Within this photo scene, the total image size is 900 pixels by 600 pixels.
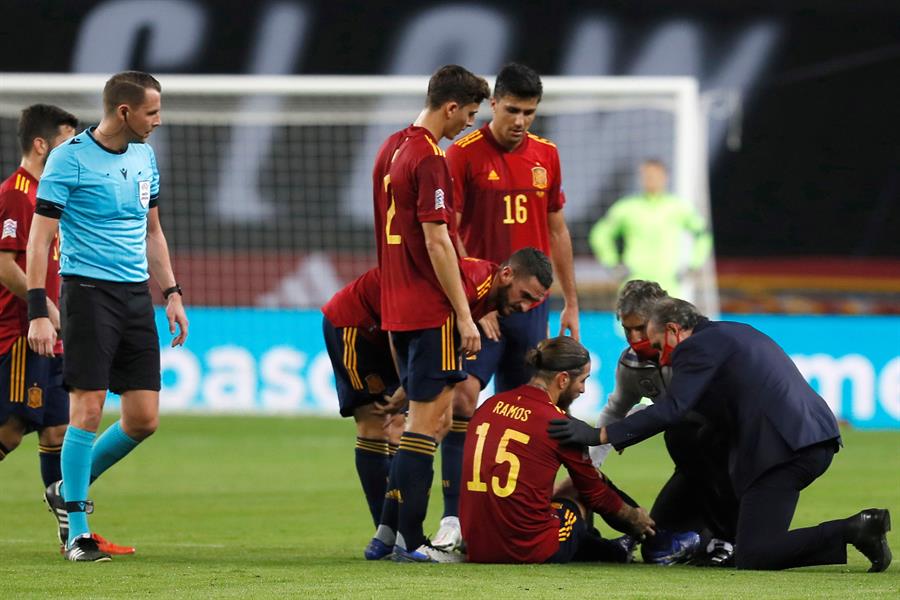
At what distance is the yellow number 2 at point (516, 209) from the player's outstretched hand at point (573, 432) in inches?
62.4

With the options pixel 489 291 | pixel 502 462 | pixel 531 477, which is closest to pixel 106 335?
pixel 489 291

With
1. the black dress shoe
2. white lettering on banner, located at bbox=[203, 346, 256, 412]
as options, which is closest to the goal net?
white lettering on banner, located at bbox=[203, 346, 256, 412]

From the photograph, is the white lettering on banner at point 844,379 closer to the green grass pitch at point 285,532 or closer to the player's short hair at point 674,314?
the green grass pitch at point 285,532

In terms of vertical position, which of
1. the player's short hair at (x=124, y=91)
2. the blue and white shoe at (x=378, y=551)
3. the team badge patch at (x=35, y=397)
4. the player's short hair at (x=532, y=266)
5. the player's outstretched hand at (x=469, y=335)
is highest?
the player's short hair at (x=124, y=91)

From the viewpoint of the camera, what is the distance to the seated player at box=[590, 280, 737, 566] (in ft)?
20.4

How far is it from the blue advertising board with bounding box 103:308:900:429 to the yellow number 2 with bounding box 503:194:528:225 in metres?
6.55

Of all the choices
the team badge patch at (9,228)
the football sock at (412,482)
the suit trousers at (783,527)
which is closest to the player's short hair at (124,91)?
the team badge patch at (9,228)

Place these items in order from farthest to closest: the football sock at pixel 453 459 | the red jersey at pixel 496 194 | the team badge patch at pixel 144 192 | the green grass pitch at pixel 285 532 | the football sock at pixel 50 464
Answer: the red jersey at pixel 496 194 → the football sock at pixel 50 464 → the football sock at pixel 453 459 → the team badge patch at pixel 144 192 → the green grass pitch at pixel 285 532

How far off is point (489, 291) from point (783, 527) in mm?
1514

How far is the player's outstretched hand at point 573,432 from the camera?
588cm

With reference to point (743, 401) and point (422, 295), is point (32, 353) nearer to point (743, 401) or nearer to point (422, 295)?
point (422, 295)

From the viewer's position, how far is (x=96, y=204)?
622 cm

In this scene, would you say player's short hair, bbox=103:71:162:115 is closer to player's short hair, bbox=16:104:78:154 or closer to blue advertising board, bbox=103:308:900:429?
player's short hair, bbox=16:104:78:154

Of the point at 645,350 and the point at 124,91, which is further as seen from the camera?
the point at 645,350
